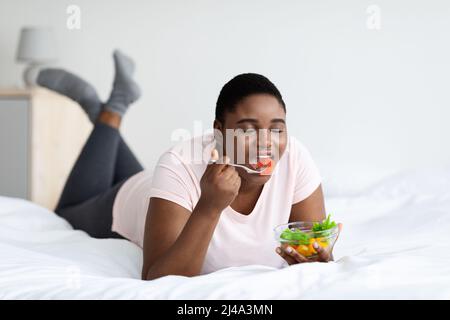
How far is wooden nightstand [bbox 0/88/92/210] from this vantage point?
9.92 feet

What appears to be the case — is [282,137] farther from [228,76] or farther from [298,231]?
[228,76]

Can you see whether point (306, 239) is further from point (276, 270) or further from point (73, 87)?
point (73, 87)

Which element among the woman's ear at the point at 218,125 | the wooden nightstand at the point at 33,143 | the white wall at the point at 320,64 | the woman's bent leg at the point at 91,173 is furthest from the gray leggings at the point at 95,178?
the white wall at the point at 320,64

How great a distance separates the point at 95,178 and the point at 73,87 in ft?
1.52

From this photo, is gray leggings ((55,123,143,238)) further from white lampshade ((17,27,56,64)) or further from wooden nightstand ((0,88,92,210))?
white lampshade ((17,27,56,64))

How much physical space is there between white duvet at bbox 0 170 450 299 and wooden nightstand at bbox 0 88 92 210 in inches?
44.7

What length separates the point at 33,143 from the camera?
3031 mm

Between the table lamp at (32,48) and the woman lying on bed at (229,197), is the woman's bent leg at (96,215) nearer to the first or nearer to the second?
the woman lying on bed at (229,197)

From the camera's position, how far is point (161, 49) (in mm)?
3350

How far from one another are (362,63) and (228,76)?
58 centimetres

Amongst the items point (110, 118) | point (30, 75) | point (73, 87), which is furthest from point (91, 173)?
point (30, 75)

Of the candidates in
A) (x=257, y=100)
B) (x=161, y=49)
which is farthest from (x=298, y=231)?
(x=161, y=49)
